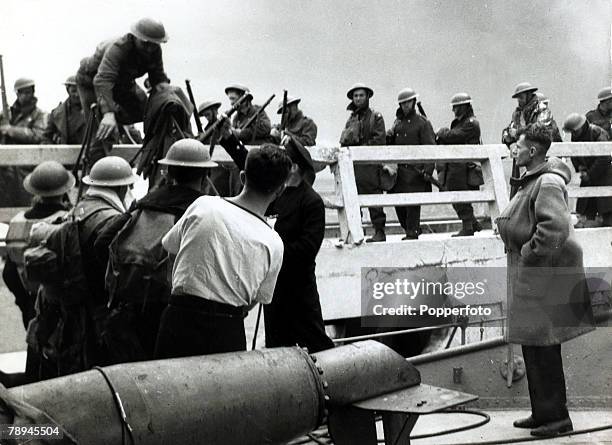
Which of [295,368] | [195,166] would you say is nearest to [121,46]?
[195,166]

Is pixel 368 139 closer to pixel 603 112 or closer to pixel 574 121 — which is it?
pixel 574 121

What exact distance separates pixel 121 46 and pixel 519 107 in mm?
5193

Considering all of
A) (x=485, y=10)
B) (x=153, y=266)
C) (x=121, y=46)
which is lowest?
(x=153, y=266)

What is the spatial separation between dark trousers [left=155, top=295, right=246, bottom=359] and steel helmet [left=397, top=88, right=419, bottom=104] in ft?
21.0

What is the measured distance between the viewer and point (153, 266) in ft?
14.6

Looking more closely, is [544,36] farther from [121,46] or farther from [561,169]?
[121,46]

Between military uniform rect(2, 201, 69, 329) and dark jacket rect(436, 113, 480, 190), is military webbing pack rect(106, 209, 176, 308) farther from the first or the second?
dark jacket rect(436, 113, 480, 190)

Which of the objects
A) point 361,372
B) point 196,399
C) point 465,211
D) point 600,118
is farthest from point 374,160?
point 196,399

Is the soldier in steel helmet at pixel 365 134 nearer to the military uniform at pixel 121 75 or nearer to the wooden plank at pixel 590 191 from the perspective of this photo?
the wooden plank at pixel 590 191

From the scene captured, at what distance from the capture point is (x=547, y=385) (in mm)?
5191

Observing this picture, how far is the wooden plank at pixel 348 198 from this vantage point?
780cm

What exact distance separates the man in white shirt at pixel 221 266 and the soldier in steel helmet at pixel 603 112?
341 inches

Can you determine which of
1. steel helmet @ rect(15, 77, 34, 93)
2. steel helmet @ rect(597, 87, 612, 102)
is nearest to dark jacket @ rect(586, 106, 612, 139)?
steel helmet @ rect(597, 87, 612, 102)

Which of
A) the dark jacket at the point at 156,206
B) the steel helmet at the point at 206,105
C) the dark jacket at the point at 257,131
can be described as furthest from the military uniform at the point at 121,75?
the dark jacket at the point at 156,206
